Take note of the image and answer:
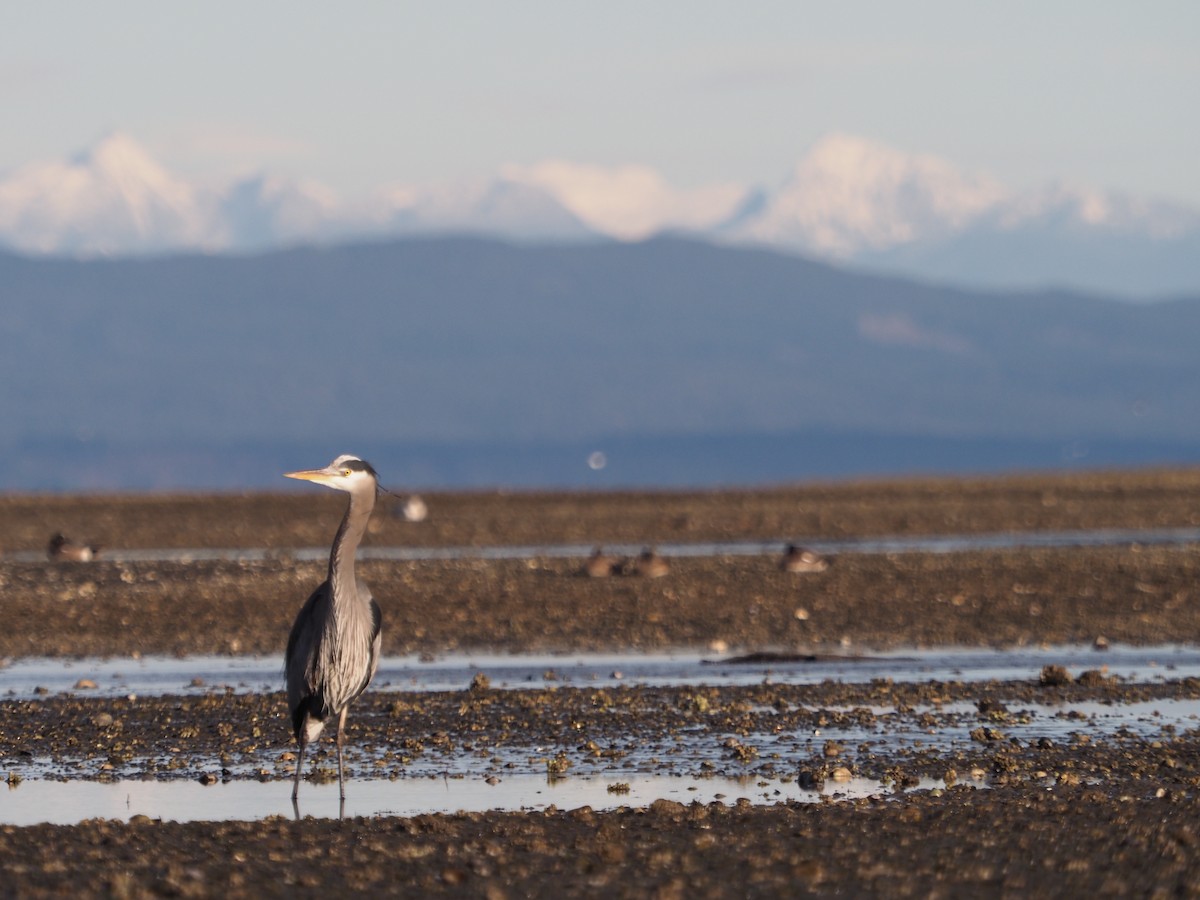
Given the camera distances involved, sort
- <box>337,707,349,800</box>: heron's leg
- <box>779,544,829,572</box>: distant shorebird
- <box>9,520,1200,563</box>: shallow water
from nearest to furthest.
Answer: <box>337,707,349,800</box>: heron's leg, <box>779,544,829,572</box>: distant shorebird, <box>9,520,1200,563</box>: shallow water

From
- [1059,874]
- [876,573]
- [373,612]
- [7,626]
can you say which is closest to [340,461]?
[373,612]

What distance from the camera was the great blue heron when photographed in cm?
1190

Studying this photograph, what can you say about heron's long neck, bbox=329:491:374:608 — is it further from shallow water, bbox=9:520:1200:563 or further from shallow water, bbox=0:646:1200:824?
shallow water, bbox=9:520:1200:563

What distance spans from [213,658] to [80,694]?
325 centimetres

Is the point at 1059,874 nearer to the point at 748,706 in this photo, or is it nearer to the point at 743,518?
the point at 748,706

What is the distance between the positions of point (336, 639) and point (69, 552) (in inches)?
853

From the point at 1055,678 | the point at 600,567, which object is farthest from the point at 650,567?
the point at 1055,678

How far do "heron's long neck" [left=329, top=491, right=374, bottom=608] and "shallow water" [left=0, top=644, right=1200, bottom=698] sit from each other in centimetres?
493

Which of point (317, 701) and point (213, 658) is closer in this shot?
point (317, 701)

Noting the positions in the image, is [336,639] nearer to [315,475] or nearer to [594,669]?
[315,475]

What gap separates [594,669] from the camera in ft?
60.6

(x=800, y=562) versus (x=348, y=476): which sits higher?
(x=348, y=476)

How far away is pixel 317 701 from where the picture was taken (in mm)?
11969

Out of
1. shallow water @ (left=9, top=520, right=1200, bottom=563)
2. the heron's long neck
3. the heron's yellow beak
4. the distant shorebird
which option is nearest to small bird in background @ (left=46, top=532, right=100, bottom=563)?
shallow water @ (left=9, top=520, right=1200, bottom=563)
